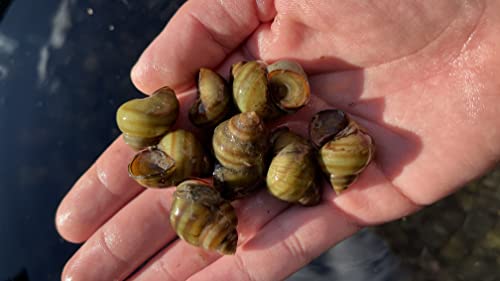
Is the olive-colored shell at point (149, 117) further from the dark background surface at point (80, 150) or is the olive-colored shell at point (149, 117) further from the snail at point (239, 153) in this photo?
the dark background surface at point (80, 150)

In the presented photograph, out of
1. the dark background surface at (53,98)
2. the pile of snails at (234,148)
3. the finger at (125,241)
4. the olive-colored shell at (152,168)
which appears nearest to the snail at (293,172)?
the pile of snails at (234,148)

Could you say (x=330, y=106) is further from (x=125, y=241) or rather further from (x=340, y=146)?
(x=125, y=241)

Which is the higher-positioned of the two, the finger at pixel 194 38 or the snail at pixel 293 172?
the finger at pixel 194 38

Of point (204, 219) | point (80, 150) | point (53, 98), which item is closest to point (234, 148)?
point (204, 219)

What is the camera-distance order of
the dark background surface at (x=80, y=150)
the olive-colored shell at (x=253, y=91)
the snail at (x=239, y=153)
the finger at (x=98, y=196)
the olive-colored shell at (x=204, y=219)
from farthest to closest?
the dark background surface at (x=80, y=150), the finger at (x=98, y=196), the olive-colored shell at (x=253, y=91), the snail at (x=239, y=153), the olive-colored shell at (x=204, y=219)

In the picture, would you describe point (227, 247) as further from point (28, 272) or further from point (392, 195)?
point (28, 272)

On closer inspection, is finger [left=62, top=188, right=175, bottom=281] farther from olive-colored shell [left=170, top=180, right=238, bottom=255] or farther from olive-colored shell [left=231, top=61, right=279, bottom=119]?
olive-colored shell [left=231, top=61, right=279, bottom=119]

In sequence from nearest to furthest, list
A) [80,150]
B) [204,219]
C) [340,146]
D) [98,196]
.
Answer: [204,219] → [340,146] → [98,196] → [80,150]

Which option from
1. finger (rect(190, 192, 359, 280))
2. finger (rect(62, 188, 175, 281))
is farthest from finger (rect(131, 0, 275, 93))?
finger (rect(190, 192, 359, 280))
